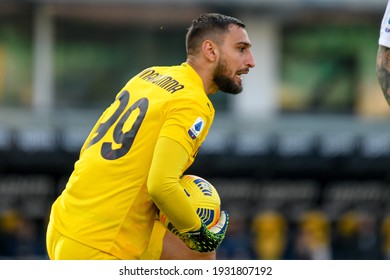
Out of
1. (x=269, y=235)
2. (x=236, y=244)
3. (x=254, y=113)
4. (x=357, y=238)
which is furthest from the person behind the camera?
(x=254, y=113)

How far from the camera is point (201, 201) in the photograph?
6328 mm

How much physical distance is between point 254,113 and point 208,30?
715 inches

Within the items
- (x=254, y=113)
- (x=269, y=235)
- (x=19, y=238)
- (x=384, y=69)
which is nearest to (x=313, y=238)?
(x=269, y=235)

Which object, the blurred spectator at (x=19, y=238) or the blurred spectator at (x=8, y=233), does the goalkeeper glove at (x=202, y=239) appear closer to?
the blurred spectator at (x=19, y=238)

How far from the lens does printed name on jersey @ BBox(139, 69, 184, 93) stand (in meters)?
6.19

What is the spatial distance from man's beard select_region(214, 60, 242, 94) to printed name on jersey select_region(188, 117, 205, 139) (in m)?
0.36

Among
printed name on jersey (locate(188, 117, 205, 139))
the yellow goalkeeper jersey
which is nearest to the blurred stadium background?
the yellow goalkeeper jersey

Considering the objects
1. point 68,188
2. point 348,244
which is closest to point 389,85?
point 68,188

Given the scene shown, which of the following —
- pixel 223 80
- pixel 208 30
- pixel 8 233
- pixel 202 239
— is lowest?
pixel 8 233

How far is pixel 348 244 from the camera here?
842 inches

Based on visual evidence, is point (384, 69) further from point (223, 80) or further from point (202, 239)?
point (202, 239)

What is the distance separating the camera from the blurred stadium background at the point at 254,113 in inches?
840

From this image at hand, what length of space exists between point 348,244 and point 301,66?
16.8ft
